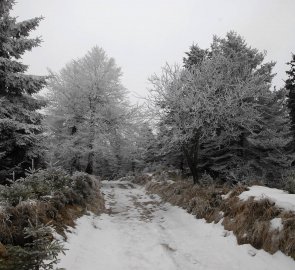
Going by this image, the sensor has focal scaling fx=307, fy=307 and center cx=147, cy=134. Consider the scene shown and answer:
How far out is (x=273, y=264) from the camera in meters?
6.20

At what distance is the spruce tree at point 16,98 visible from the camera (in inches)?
494

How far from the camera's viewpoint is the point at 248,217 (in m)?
7.96

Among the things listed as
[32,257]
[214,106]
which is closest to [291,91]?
[214,106]

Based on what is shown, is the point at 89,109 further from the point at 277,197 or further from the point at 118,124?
the point at 277,197

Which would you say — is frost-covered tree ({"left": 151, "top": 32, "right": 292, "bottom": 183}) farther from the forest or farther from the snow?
the snow

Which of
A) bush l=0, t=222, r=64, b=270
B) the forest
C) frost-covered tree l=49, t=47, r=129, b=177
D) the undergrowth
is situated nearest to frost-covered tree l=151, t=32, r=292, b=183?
the forest

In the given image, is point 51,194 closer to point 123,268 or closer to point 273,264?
point 123,268

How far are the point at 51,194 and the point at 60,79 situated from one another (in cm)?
1640

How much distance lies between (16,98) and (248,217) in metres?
10.7

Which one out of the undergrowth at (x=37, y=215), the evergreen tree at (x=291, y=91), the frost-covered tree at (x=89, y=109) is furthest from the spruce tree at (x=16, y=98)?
the evergreen tree at (x=291, y=91)

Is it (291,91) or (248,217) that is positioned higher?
(291,91)

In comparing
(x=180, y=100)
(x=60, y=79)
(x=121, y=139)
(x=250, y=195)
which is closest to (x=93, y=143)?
(x=121, y=139)

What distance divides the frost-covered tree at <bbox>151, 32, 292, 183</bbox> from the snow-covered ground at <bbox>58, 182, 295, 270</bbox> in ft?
16.9

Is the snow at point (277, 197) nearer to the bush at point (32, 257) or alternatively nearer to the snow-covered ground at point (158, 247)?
the snow-covered ground at point (158, 247)
